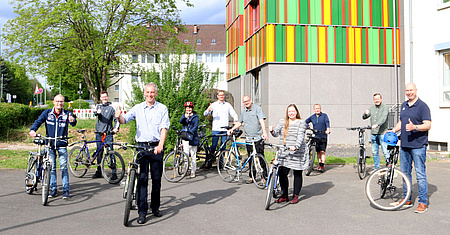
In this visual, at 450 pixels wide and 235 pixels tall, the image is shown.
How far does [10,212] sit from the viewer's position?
6.04m

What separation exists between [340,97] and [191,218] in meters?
14.7

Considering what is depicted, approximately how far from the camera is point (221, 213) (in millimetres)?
6102

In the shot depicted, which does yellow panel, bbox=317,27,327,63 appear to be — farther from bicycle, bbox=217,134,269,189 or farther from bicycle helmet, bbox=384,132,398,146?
bicycle helmet, bbox=384,132,398,146

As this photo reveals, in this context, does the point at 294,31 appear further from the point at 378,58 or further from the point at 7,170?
the point at 7,170

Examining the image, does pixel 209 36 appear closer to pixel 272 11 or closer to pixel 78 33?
pixel 78 33

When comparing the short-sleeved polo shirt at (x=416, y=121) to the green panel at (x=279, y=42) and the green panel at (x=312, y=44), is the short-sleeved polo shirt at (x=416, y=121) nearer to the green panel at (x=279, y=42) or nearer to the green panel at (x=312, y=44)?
the green panel at (x=279, y=42)

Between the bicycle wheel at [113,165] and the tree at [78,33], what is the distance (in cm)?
1776

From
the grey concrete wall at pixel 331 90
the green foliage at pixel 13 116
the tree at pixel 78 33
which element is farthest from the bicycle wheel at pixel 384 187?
the tree at pixel 78 33

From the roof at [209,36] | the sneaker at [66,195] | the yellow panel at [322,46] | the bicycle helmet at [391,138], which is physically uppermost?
the roof at [209,36]

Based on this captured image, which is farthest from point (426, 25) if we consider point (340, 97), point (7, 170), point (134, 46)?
point (134, 46)

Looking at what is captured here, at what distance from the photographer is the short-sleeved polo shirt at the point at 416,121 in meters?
6.26

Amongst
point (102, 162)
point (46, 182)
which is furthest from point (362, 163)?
point (46, 182)

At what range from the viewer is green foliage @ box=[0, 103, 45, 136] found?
18547mm

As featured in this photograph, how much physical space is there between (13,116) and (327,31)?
15.2 m
